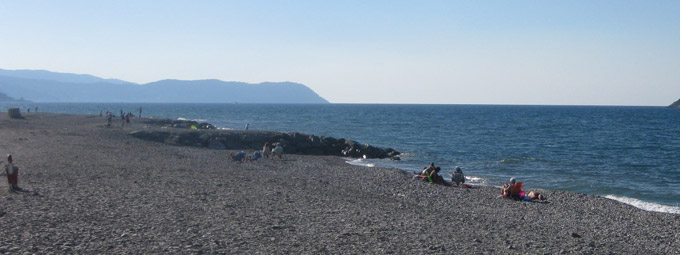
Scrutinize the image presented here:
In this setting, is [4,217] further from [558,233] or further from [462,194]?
[462,194]

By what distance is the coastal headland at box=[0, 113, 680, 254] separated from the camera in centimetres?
1096

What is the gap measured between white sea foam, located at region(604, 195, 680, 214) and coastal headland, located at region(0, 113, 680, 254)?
1.38 metres

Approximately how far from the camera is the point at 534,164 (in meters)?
35.0

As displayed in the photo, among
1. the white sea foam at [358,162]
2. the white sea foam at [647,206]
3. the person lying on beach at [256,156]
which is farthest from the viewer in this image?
the white sea foam at [358,162]

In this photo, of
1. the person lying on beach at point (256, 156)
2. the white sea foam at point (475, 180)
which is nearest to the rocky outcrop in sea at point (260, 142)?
the person lying on beach at point (256, 156)

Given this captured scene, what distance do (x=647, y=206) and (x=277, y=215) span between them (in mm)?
14176

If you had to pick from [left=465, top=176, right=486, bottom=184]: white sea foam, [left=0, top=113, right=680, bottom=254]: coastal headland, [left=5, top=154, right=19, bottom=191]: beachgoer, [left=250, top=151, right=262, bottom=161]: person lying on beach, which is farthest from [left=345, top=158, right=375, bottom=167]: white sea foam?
[left=5, top=154, right=19, bottom=191]: beachgoer

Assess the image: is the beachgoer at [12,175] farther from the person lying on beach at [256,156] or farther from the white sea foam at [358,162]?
the white sea foam at [358,162]

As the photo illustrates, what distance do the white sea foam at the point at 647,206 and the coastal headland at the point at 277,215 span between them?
4.53ft

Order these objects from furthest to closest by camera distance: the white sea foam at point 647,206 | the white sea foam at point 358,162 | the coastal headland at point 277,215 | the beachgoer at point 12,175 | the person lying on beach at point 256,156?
the white sea foam at point 358,162
the person lying on beach at point 256,156
the white sea foam at point 647,206
the beachgoer at point 12,175
the coastal headland at point 277,215

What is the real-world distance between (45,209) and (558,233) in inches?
451

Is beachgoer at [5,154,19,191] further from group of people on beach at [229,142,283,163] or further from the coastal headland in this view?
group of people on beach at [229,142,283,163]

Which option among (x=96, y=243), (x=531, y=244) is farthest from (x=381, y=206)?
(x=96, y=243)

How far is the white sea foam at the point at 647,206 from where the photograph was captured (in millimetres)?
20312
